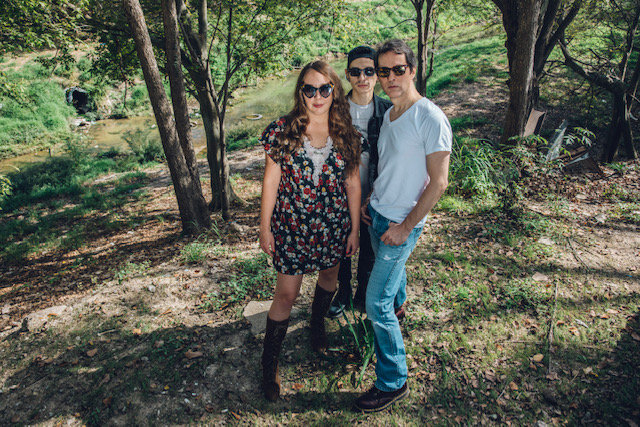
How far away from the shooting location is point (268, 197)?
223 cm

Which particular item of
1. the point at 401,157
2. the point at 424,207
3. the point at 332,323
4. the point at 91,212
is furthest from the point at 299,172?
the point at 91,212

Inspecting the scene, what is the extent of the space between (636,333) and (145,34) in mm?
5909

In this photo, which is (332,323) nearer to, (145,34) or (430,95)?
(145,34)

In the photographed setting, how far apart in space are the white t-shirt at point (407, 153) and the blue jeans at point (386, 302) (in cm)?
14

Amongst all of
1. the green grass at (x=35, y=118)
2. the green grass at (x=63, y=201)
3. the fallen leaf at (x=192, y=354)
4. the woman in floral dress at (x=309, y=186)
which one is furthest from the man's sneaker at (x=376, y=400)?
the green grass at (x=35, y=118)

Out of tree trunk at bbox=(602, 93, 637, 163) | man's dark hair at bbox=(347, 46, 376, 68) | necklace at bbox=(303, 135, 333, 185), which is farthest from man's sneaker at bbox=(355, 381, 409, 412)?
tree trunk at bbox=(602, 93, 637, 163)

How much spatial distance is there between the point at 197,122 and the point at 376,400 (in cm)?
1801

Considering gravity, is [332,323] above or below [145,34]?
below

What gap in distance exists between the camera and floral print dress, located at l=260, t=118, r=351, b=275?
2.20 meters

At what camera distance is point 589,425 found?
7.36 ft

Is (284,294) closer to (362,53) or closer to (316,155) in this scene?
(316,155)

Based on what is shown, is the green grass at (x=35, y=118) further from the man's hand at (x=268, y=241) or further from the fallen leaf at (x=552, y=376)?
the fallen leaf at (x=552, y=376)

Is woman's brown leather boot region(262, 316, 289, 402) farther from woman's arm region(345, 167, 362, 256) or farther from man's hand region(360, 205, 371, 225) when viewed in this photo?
man's hand region(360, 205, 371, 225)

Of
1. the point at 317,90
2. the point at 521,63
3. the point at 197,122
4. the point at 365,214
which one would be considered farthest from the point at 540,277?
the point at 197,122
